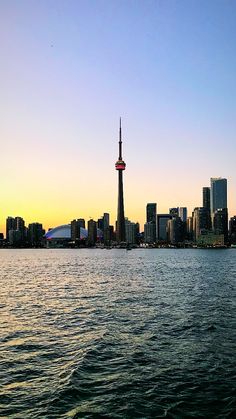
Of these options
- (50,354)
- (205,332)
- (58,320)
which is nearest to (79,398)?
(50,354)

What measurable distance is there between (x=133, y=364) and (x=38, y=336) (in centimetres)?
1104

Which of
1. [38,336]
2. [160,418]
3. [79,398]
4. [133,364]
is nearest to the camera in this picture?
[160,418]

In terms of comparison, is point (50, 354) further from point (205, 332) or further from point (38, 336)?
point (205, 332)

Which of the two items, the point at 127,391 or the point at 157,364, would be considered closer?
the point at 127,391

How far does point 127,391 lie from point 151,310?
25.5 metres

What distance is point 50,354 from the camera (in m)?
28.3

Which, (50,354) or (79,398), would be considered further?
(50,354)


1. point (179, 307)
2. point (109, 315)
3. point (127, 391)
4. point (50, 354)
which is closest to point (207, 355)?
point (127, 391)

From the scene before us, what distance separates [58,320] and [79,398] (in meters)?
21.4

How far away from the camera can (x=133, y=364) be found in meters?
26.0

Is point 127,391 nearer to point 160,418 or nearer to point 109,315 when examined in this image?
point 160,418

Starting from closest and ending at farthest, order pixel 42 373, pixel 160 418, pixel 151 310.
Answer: pixel 160 418 → pixel 42 373 → pixel 151 310

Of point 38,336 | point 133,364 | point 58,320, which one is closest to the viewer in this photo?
point 133,364

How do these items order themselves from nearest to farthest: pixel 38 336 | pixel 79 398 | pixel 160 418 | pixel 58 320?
pixel 160 418, pixel 79 398, pixel 38 336, pixel 58 320
